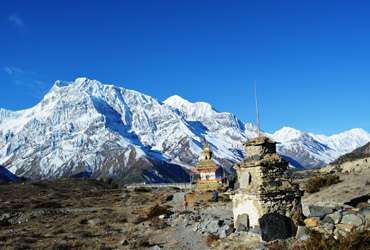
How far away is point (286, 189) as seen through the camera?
2305 centimetres

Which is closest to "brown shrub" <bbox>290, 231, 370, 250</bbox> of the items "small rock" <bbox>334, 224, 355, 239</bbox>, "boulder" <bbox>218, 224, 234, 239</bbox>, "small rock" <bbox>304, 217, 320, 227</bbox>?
"small rock" <bbox>334, 224, 355, 239</bbox>

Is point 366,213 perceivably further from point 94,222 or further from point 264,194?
point 94,222

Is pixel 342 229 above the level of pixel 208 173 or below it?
below

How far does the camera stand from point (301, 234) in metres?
20.8

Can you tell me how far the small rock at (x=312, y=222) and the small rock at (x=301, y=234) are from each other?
78 centimetres

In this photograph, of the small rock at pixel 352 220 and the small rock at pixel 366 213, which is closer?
the small rock at pixel 352 220

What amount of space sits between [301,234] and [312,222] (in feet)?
4.42

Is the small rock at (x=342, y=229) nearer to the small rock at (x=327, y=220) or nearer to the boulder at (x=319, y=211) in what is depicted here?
the small rock at (x=327, y=220)

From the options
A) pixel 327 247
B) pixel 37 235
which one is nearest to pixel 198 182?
pixel 37 235

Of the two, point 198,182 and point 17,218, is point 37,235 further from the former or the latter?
point 198,182

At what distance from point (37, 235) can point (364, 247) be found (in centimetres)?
2370

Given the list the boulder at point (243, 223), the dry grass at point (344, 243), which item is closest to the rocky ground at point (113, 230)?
the boulder at point (243, 223)

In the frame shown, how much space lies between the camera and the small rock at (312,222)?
2178cm

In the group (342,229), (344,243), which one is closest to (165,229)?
(342,229)
